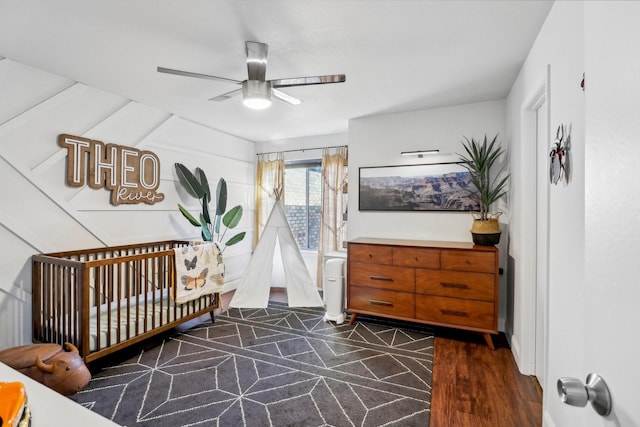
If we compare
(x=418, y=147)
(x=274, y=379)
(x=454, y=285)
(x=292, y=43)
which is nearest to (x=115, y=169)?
(x=292, y=43)

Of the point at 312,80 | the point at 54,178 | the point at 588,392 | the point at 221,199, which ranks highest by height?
the point at 312,80

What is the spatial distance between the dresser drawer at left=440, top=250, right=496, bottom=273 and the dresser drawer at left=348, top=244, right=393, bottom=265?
51 centimetres

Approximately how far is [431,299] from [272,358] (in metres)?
1.56

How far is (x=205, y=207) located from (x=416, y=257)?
8.64 ft

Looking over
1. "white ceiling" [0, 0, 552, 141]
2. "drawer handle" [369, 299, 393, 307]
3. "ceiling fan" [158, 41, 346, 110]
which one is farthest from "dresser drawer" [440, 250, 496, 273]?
"ceiling fan" [158, 41, 346, 110]

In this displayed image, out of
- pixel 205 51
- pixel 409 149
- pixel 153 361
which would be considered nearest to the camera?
pixel 205 51

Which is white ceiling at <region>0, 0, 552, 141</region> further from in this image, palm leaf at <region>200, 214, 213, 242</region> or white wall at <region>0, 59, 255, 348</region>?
palm leaf at <region>200, 214, 213, 242</region>

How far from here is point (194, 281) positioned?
122 inches

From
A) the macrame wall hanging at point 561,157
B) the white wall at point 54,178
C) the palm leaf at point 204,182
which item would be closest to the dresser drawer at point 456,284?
the macrame wall hanging at point 561,157

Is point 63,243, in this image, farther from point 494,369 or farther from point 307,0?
point 494,369

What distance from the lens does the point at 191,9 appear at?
181cm

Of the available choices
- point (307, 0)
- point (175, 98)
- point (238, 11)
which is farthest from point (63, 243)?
point (307, 0)

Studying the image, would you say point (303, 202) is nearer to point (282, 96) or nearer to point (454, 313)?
point (282, 96)

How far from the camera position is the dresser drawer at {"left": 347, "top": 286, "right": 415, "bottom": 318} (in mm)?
3062
